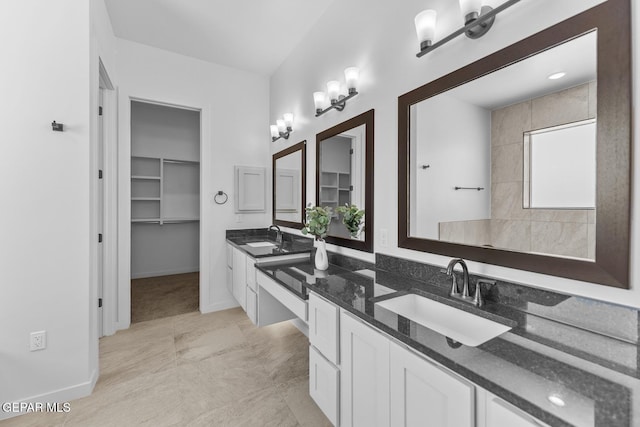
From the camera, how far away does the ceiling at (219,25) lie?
2373 mm

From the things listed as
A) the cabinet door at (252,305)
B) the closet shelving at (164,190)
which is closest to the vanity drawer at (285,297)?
the cabinet door at (252,305)

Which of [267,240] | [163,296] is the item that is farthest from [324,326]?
[163,296]

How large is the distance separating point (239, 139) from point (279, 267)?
203cm

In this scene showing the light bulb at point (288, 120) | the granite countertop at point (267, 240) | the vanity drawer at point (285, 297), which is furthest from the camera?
the light bulb at point (288, 120)

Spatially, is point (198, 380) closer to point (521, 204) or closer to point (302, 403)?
point (302, 403)

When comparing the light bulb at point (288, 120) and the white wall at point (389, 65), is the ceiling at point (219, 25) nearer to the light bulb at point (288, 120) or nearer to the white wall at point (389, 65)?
the white wall at point (389, 65)

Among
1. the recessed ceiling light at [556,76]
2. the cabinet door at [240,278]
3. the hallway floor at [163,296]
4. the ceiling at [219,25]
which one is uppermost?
the ceiling at [219,25]

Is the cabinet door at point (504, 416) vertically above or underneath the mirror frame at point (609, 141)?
underneath

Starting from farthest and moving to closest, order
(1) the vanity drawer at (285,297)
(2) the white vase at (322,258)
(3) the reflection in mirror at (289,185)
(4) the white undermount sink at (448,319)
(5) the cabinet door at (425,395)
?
(3) the reflection in mirror at (289,185), (2) the white vase at (322,258), (1) the vanity drawer at (285,297), (4) the white undermount sink at (448,319), (5) the cabinet door at (425,395)

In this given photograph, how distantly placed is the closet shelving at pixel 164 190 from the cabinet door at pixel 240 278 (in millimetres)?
2533

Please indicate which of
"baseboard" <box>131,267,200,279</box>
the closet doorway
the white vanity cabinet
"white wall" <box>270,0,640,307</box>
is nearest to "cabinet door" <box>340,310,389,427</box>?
the white vanity cabinet

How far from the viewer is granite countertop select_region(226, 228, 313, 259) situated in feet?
7.93

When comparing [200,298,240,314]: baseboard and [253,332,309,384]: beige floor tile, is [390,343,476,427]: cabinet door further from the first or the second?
[200,298,240,314]: baseboard

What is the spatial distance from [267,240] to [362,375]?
7.68 ft
